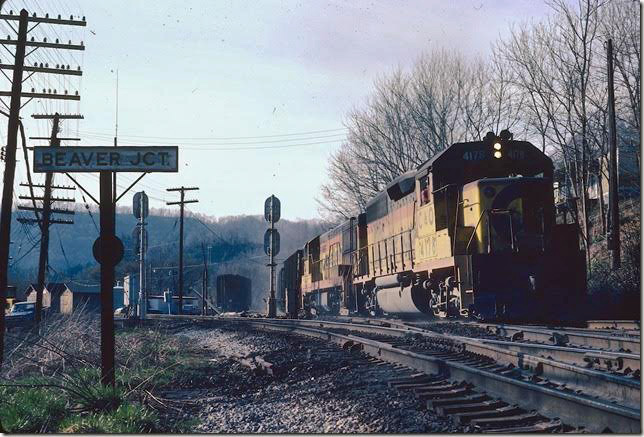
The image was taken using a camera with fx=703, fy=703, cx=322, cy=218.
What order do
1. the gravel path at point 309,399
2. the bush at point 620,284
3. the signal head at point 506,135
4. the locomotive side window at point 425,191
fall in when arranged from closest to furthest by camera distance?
the gravel path at point 309,399 → the signal head at point 506,135 → the locomotive side window at point 425,191 → the bush at point 620,284

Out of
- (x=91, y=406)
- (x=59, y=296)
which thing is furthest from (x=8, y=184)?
(x=59, y=296)

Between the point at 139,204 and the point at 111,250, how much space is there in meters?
19.0

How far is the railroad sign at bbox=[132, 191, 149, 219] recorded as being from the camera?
1048 inches

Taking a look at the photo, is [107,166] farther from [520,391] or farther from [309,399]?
[520,391]

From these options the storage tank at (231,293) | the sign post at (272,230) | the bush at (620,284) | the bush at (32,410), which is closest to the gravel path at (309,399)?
the bush at (32,410)

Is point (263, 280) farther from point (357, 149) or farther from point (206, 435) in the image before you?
point (206, 435)

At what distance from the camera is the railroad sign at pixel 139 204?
2661cm

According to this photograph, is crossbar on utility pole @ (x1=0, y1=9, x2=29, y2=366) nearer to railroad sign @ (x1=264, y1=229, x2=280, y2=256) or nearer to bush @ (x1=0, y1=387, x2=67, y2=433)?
bush @ (x1=0, y1=387, x2=67, y2=433)

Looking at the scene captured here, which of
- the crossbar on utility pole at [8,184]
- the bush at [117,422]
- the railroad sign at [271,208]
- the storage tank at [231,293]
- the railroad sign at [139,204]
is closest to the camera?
the bush at [117,422]

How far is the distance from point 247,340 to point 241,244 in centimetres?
5605

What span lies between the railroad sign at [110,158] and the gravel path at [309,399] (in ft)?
9.08

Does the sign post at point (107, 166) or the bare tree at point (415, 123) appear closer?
the sign post at point (107, 166)

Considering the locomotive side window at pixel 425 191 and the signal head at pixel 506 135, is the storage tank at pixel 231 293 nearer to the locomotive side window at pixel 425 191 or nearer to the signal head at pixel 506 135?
the locomotive side window at pixel 425 191

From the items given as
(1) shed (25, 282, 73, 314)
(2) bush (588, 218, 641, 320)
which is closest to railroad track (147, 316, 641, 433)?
(2) bush (588, 218, 641, 320)
